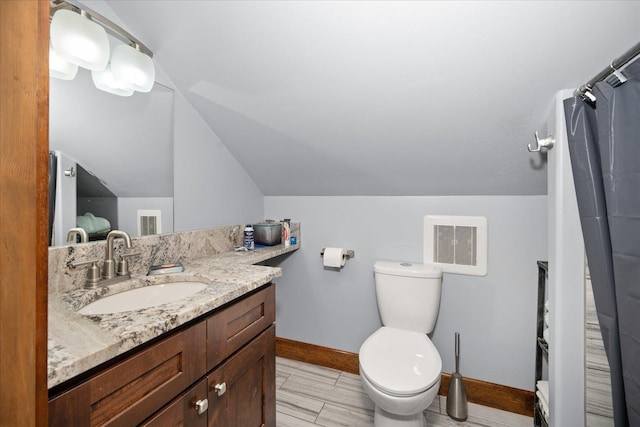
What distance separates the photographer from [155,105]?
143cm

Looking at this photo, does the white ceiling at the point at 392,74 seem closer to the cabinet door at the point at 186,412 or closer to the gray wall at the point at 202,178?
the gray wall at the point at 202,178

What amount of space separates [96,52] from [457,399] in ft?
7.92

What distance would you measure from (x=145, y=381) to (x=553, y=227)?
1.48 metres

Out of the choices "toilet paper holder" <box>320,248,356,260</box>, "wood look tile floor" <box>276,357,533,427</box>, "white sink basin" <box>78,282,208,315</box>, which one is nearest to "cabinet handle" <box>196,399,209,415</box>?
"white sink basin" <box>78,282,208,315</box>

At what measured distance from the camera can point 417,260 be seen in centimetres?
186

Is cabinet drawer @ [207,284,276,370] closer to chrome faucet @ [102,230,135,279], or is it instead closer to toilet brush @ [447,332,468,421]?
chrome faucet @ [102,230,135,279]

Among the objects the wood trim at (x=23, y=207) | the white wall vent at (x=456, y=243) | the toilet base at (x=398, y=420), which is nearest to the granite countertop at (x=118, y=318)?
the wood trim at (x=23, y=207)

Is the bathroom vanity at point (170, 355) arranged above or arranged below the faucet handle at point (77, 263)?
below

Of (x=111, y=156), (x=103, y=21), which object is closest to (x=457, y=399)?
(x=111, y=156)

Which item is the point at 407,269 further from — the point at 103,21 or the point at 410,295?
the point at 103,21

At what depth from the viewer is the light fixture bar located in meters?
1.01

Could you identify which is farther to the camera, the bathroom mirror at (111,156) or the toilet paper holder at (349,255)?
the toilet paper holder at (349,255)

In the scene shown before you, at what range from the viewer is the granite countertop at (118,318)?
1.87 feet

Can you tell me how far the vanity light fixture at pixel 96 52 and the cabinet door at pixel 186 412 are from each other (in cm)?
119
